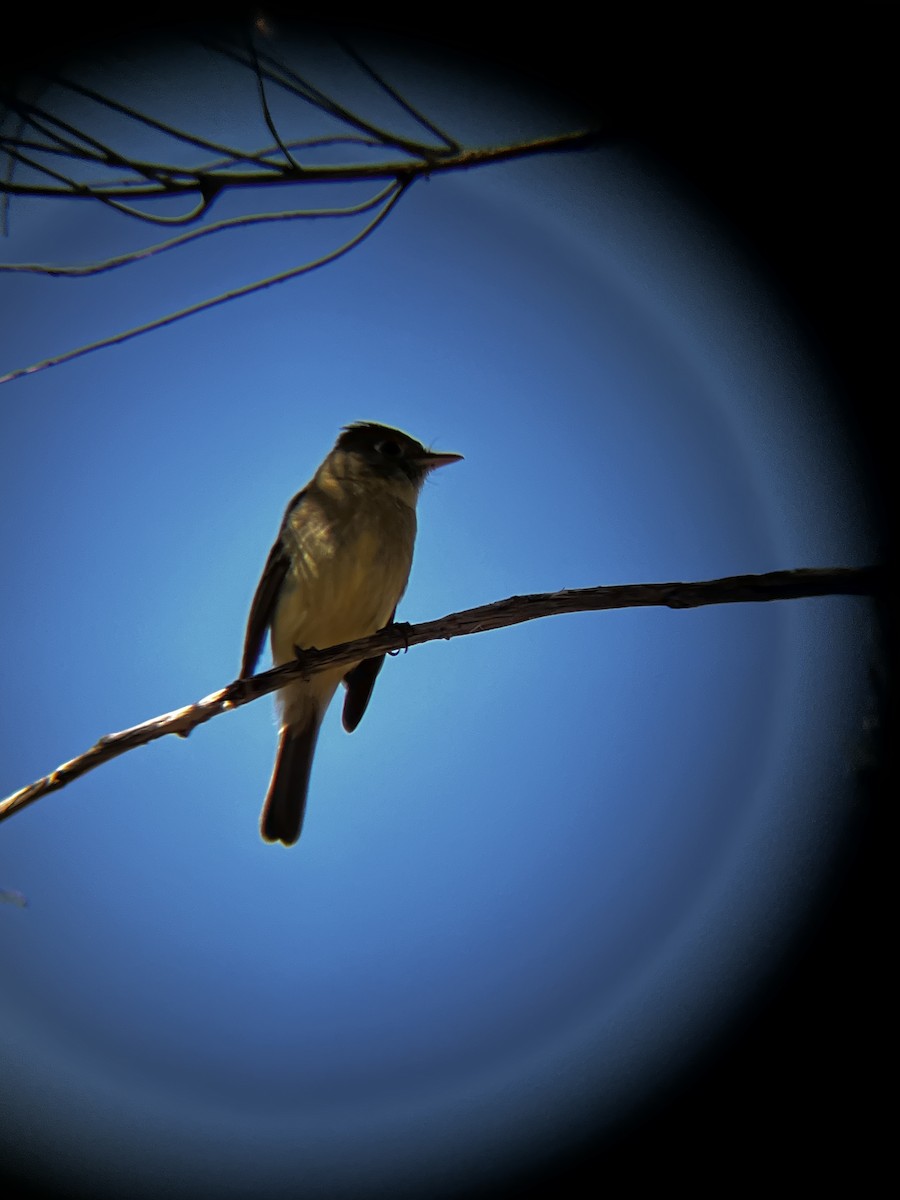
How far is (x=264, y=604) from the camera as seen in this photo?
3336mm

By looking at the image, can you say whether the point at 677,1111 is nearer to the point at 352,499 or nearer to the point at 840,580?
the point at 840,580

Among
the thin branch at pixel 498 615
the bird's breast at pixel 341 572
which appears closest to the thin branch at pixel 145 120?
the thin branch at pixel 498 615

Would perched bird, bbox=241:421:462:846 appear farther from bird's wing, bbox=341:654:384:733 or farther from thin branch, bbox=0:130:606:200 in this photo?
thin branch, bbox=0:130:606:200

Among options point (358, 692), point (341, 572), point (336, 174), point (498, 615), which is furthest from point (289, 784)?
point (336, 174)

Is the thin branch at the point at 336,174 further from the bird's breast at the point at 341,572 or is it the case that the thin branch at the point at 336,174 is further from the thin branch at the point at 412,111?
the bird's breast at the point at 341,572

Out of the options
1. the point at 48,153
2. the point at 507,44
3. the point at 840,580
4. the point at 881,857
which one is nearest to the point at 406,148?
the point at 507,44

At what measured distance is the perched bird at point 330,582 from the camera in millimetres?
3186

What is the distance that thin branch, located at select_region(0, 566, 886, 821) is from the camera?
4.45 ft

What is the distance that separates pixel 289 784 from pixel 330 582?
0.78 metres

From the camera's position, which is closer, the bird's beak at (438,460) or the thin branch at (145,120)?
the thin branch at (145,120)

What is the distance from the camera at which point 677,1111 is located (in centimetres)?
195

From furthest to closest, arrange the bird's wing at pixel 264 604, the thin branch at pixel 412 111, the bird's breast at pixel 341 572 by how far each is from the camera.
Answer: the bird's wing at pixel 264 604, the bird's breast at pixel 341 572, the thin branch at pixel 412 111

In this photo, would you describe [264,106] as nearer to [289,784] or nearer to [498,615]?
[498,615]

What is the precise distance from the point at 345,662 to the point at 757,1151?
1.26m
